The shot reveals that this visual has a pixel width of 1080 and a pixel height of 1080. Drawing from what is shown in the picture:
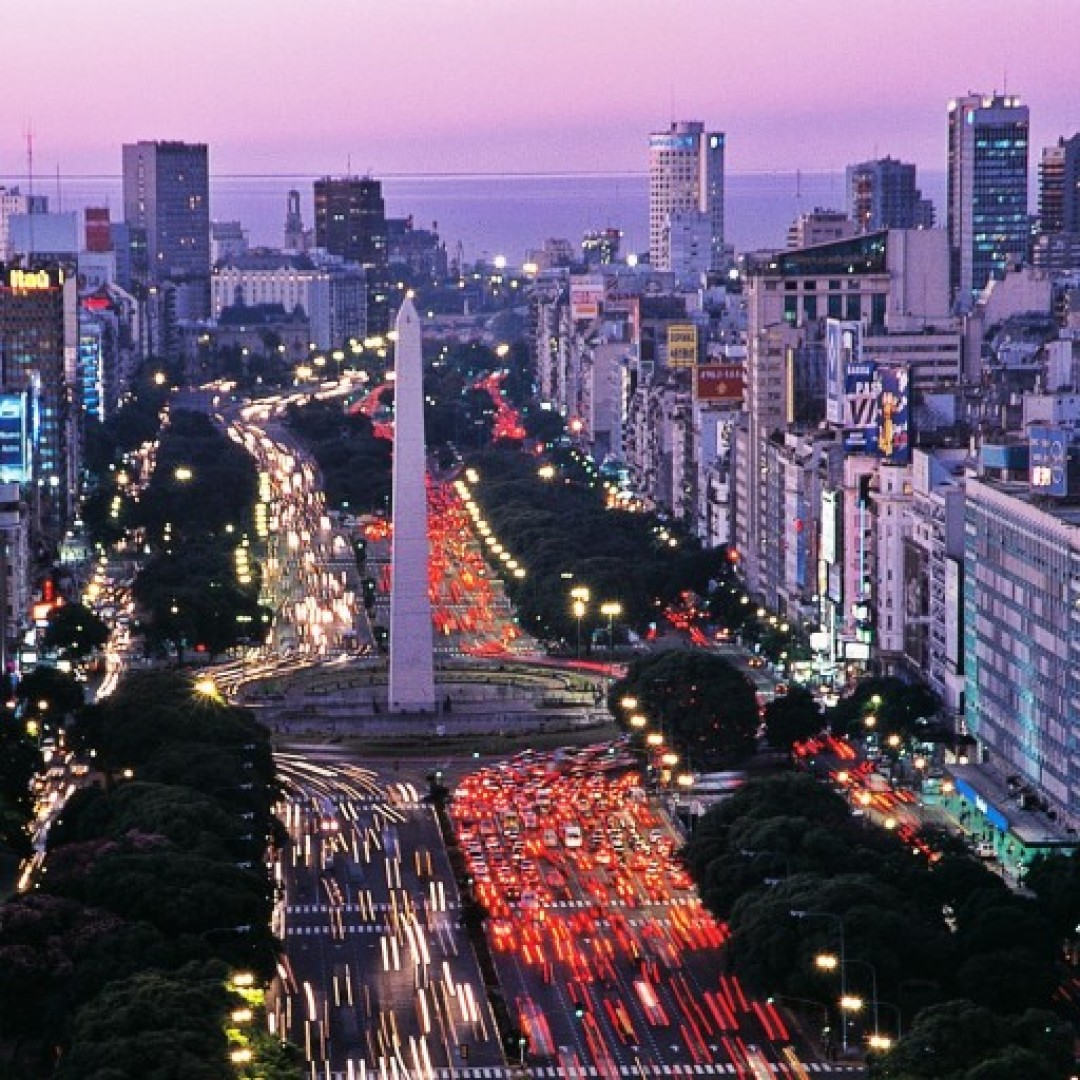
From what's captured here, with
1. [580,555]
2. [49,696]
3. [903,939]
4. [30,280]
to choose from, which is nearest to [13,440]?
[580,555]

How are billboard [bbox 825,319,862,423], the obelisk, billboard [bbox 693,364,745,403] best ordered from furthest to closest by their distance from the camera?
billboard [bbox 693,364,745,403]
billboard [bbox 825,319,862,423]
the obelisk

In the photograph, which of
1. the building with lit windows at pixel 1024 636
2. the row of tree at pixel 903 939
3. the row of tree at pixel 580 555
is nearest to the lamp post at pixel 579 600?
the row of tree at pixel 580 555

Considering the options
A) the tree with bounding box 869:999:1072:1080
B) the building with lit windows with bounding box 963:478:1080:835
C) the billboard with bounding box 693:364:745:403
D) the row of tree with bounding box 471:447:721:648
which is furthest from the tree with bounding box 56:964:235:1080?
the billboard with bounding box 693:364:745:403

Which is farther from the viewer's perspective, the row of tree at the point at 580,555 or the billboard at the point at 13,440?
the billboard at the point at 13,440

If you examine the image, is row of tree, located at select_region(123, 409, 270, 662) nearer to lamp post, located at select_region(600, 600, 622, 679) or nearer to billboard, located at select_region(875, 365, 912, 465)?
lamp post, located at select_region(600, 600, 622, 679)

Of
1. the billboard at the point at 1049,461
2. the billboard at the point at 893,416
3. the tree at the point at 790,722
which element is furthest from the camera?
the billboard at the point at 893,416

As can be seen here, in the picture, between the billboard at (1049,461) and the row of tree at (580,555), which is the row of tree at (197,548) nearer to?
the row of tree at (580,555)
